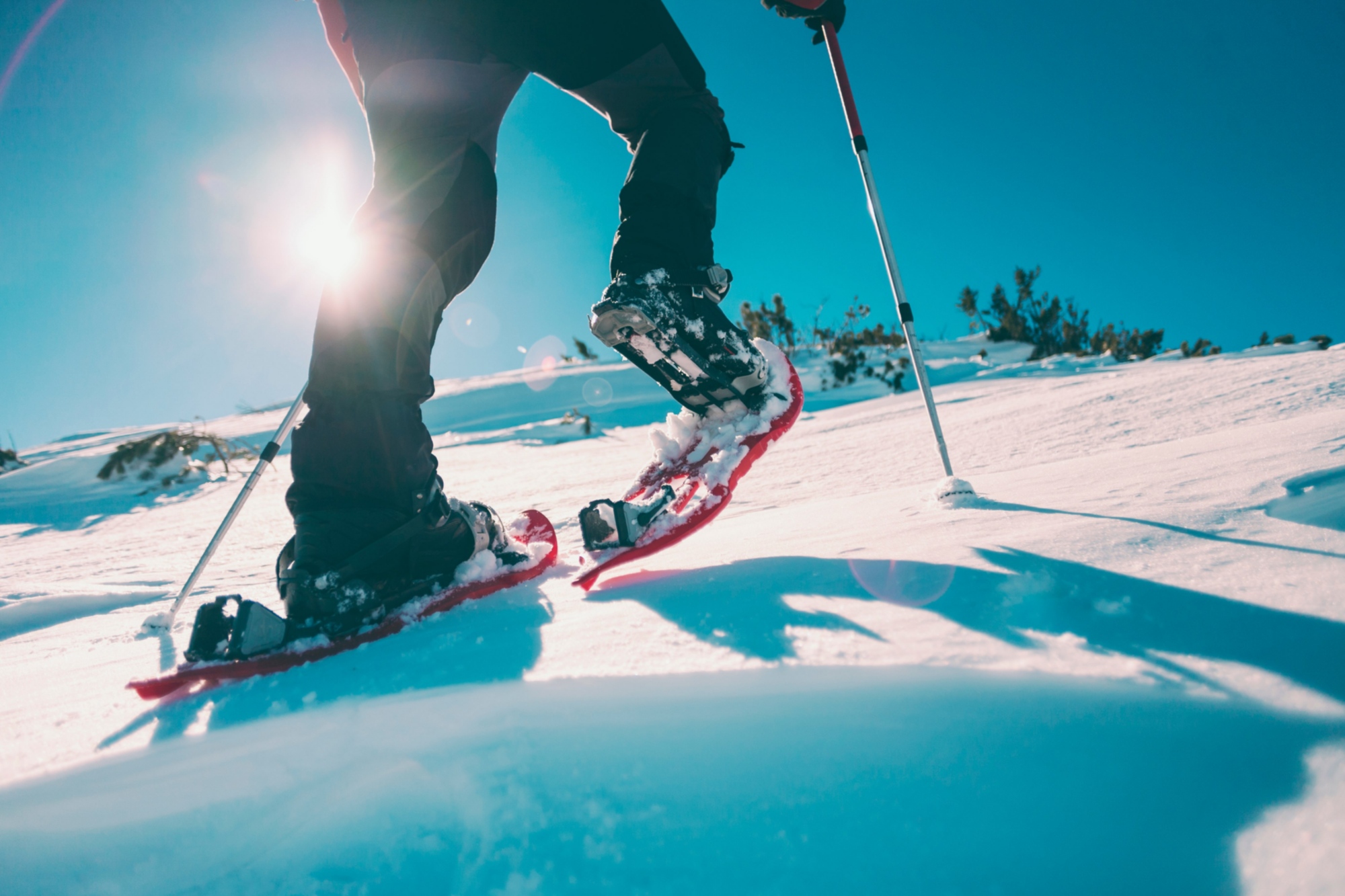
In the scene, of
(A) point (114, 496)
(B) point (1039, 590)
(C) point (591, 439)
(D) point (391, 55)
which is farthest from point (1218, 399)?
(A) point (114, 496)

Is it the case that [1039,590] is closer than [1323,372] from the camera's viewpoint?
Yes

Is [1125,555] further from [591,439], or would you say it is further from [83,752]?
[591,439]

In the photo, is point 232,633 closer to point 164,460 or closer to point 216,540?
point 216,540

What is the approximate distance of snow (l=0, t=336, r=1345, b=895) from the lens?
36 cm

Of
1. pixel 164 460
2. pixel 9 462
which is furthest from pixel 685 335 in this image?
pixel 9 462

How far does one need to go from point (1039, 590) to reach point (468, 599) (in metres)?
0.86

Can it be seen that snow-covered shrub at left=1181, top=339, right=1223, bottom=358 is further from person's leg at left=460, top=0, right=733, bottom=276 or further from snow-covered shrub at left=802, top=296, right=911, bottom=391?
person's leg at left=460, top=0, right=733, bottom=276

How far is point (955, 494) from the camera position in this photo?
1.04m

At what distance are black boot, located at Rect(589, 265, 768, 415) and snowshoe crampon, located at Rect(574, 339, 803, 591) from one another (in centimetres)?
5

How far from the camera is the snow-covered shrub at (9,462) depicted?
5.17 meters

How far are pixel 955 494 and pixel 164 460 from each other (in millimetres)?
5649

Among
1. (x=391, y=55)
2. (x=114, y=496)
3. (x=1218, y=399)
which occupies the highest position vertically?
(x=391, y=55)

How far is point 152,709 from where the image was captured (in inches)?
26.3

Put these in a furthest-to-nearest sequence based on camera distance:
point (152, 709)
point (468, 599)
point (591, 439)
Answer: point (591, 439)
point (468, 599)
point (152, 709)
